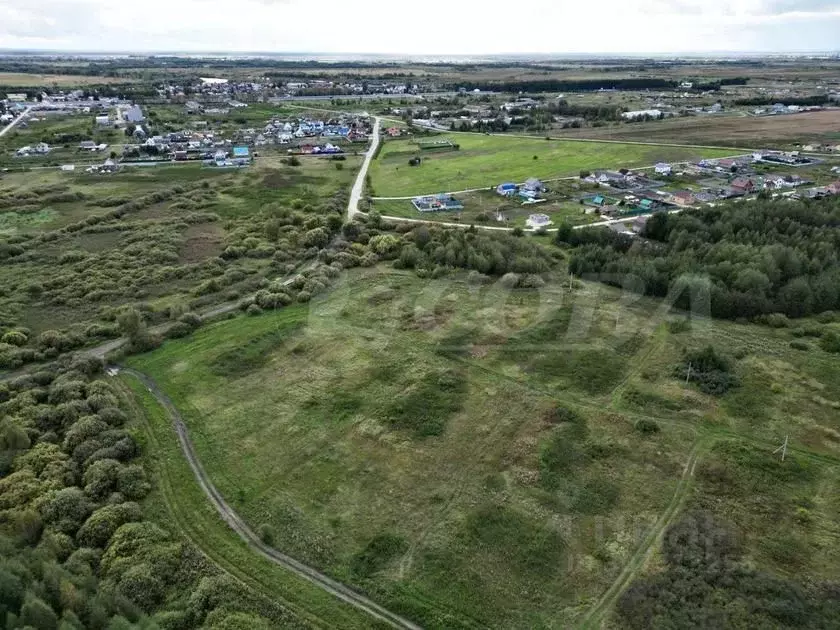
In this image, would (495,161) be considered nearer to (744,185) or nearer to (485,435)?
(744,185)

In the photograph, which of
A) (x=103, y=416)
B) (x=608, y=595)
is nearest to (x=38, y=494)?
(x=103, y=416)

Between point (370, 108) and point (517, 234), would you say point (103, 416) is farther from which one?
point (370, 108)

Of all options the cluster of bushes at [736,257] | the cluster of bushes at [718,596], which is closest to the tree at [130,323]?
the cluster of bushes at [718,596]

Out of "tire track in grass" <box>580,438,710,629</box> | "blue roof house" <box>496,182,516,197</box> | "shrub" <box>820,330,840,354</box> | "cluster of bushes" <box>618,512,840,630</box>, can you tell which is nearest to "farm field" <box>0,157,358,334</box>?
"blue roof house" <box>496,182,516,197</box>

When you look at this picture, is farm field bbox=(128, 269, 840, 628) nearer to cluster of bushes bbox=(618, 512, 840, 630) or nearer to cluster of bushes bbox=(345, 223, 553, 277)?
cluster of bushes bbox=(618, 512, 840, 630)

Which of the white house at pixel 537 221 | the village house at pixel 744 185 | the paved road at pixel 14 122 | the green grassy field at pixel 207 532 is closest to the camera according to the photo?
the green grassy field at pixel 207 532

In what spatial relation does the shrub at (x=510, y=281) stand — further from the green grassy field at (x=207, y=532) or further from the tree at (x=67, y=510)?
the tree at (x=67, y=510)

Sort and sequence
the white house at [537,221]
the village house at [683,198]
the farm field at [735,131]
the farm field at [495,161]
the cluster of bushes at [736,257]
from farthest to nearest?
the farm field at [735,131]
the farm field at [495,161]
the village house at [683,198]
the white house at [537,221]
the cluster of bushes at [736,257]
